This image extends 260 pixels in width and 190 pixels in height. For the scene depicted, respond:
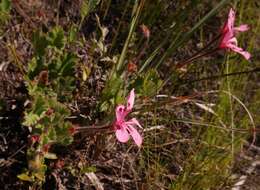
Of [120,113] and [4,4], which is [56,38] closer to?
[4,4]

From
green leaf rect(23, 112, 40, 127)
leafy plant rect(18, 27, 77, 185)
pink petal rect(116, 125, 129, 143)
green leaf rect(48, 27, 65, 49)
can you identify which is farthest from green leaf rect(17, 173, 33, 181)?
green leaf rect(48, 27, 65, 49)

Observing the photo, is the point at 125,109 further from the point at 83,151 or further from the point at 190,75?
the point at 190,75

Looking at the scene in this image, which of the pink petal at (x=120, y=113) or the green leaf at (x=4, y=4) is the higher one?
the green leaf at (x=4, y=4)

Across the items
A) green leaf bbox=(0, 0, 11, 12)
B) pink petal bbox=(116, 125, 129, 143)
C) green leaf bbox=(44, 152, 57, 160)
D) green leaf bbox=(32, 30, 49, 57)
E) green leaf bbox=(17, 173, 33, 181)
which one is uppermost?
green leaf bbox=(0, 0, 11, 12)

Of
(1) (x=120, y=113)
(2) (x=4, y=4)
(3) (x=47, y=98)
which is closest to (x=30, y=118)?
(3) (x=47, y=98)

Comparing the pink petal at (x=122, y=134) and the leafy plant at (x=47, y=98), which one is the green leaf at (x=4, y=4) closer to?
the leafy plant at (x=47, y=98)

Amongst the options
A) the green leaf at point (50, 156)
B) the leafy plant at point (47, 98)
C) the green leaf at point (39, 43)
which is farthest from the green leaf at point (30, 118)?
the green leaf at point (39, 43)

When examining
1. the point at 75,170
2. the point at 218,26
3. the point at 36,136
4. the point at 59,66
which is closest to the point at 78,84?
the point at 59,66

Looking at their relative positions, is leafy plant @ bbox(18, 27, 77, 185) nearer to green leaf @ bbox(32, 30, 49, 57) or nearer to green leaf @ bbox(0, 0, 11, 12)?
green leaf @ bbox(32, 30, 49, 57)

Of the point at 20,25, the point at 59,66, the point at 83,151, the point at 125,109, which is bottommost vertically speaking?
the point at 83,151
